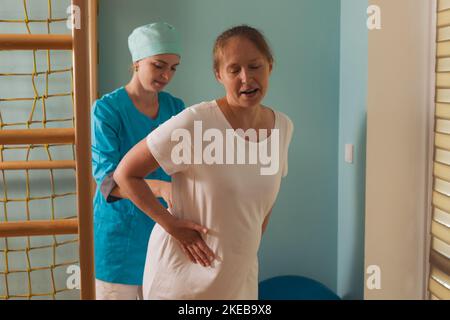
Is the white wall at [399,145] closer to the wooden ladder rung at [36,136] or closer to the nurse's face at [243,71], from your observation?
the nurse's face at [243,71]

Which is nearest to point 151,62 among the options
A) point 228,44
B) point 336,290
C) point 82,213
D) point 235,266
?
point 228,44

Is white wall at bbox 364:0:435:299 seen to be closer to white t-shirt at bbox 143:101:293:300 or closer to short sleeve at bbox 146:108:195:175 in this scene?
white t-shirt at bbox 143:101:293:300

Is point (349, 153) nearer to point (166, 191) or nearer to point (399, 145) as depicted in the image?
point (399, 145)

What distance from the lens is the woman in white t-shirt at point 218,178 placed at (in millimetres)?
1120

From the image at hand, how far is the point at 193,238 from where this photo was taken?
3.77 ft

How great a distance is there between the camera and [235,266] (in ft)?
3.85

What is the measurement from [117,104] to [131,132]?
9 centimetres

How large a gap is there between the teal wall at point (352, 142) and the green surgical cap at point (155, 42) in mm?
686

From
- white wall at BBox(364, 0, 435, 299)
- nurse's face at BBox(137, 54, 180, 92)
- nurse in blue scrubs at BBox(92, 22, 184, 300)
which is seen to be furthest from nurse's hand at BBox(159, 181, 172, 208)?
white wall at BBox(364, 0, 435, 299)

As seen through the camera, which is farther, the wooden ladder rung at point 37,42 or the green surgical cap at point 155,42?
the green surgical cap at point 155,42

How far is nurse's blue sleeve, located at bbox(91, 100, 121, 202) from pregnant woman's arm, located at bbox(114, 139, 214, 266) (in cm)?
26

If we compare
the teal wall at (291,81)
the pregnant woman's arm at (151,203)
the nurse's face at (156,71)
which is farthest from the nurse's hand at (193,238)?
the teal wall at (291,81)

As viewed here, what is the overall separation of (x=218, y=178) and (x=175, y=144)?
11 cm
